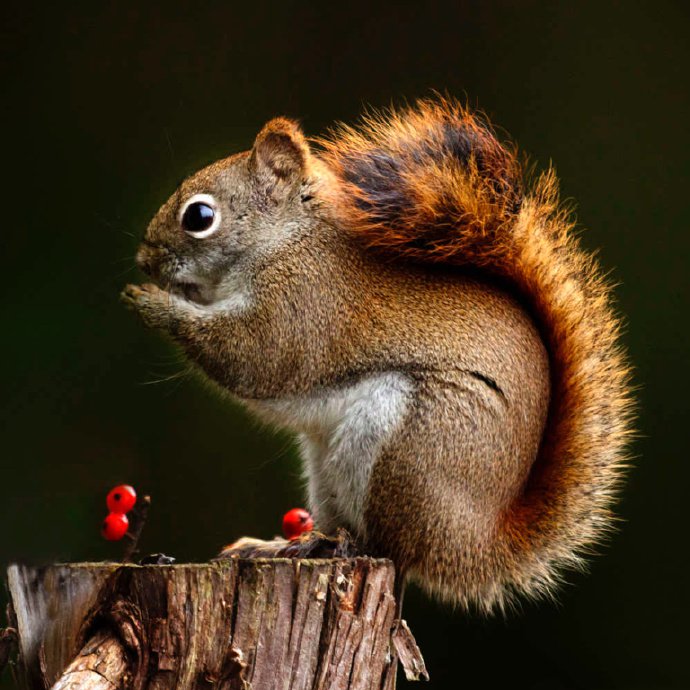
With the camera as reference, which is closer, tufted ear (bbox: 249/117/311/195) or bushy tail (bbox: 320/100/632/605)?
bushy tail (bbox: 320/100/632/605)

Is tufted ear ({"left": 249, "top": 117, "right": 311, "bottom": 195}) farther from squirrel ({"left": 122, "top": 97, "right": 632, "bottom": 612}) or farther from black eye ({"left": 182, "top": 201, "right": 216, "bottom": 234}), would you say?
black eye ({"left": 182, "top": 201, "right": 216, "bottom": 234})

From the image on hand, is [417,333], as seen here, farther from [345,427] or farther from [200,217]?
[200,217]

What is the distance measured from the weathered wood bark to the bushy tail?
38 cm

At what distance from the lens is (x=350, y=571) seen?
5.05 feet

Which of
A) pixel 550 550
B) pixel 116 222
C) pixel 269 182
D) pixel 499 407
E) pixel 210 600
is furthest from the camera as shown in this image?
pixel 116 222

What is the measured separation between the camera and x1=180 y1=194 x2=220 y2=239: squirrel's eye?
1.98 m

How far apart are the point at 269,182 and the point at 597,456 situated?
0.83 metres

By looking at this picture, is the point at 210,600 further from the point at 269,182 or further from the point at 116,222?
the point at 116,222

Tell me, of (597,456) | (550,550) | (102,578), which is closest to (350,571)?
(102,578)

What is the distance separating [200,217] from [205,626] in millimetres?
847

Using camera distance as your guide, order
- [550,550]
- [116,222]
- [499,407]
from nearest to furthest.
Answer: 1. [499,407]
2. [550,550]
3. [116,222]

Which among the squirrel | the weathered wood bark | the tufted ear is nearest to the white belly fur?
the squirrel

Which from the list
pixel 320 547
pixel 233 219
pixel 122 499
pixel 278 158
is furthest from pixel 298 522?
pixel 278 158

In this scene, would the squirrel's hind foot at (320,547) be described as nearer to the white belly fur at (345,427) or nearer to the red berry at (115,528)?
the white belly fur at (345,427)
